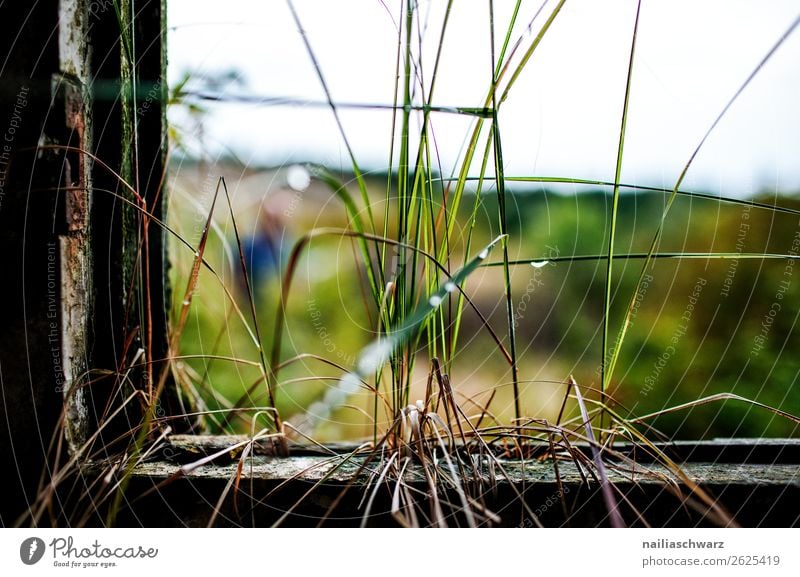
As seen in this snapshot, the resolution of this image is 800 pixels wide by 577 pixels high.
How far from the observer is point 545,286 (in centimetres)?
117

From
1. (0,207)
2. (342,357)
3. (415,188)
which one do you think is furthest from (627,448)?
(342,357)

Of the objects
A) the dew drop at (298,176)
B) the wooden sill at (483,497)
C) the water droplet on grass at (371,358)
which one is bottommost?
the wooden sill at (483,497)

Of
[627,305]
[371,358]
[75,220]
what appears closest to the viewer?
[371,358]

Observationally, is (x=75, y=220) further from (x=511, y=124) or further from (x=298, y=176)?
(x=511, y=124)

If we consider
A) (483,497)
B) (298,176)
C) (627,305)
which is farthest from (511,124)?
(627,305)

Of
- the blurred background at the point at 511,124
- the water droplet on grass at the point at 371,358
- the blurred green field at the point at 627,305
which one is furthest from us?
the blurred green field at the point at 627,305

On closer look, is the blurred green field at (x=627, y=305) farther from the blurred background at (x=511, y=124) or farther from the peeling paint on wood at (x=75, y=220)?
the peeling paint on wood at (x=75, y=220)

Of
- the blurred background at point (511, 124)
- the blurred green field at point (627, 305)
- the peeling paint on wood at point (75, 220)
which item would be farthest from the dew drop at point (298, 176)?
the blurred green field at point (627, 305)

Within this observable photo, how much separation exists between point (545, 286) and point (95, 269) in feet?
3.18

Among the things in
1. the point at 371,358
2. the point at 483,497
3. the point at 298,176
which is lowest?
the point at 483,497

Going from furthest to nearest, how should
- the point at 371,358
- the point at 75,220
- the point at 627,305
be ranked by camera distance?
the point at 627,305 < the point at 75,220 < the point at 371,358

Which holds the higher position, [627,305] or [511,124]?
[511,124]

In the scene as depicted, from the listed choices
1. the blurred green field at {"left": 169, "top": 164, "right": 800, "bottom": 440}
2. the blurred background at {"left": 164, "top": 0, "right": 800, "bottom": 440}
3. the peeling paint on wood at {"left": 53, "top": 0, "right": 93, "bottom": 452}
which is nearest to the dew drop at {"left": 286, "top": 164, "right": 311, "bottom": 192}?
the blurred background at {"left": 164, "top": 0, "right": 800, "bottom": 440}

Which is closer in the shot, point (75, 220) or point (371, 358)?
point (371, 358)
